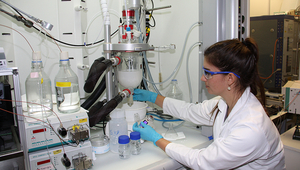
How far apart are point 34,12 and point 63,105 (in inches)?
29.7

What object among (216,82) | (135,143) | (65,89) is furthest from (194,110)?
(65,89)

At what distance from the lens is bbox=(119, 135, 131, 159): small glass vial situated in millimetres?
1079

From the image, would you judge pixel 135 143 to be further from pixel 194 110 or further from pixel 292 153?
pixel 292 153

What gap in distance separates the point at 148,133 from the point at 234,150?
0.46 m

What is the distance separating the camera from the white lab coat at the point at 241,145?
2.99 feet

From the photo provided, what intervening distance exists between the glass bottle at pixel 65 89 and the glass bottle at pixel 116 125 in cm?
22

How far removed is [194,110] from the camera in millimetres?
1371

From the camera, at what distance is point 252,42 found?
3.49 feet

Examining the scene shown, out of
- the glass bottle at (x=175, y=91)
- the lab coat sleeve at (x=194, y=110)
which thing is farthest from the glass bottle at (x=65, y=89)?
the glass bottle at (x=175, y=91)

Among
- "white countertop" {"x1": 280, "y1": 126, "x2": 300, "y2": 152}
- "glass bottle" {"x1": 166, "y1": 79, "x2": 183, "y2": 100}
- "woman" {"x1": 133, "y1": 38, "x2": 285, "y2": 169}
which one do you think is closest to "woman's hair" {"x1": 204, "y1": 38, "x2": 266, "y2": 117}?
"woman" {"x1": 133, "y1": 38, "x2": 285, "y2": 169}

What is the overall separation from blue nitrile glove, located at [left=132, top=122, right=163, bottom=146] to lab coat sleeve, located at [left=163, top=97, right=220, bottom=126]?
0.29 m

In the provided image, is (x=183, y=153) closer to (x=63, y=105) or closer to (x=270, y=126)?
(x=270, y=126)

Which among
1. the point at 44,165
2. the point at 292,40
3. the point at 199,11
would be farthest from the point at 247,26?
the point at 292,40

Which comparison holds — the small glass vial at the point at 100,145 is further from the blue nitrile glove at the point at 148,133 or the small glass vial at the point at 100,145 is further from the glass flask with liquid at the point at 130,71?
the glass flask with liquid at the point at 130,71
